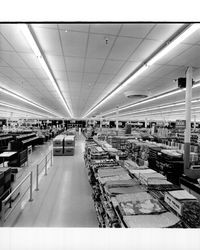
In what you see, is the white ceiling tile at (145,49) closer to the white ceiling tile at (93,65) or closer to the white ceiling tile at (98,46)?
the white ceiling tile at (98,46)

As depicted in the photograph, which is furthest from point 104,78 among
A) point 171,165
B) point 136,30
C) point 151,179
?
point 151,179

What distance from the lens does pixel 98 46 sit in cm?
407

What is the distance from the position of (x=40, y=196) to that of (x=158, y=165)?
135 inches

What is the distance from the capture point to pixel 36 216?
326 centimetres

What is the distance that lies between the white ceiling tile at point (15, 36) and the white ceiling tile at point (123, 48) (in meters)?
2.13

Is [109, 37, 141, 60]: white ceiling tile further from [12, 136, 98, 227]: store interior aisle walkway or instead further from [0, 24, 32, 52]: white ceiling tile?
[12, 136, 98, 227]: store interior aisle walkway

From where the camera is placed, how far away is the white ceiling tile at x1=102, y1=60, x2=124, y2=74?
5137 mm

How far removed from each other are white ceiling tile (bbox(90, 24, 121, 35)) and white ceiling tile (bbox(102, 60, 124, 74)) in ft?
5.31

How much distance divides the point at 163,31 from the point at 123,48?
1.06 meters

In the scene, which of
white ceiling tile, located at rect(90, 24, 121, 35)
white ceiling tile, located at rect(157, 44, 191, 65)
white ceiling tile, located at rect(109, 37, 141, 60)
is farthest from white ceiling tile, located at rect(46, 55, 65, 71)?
white ceiling tile, located at rect(157, 44, 191, 65)

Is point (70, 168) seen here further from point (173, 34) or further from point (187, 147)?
point (173, 34)

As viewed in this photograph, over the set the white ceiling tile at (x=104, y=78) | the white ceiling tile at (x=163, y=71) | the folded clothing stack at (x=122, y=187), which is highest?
the white ceiling tile at (x=163, y=71)

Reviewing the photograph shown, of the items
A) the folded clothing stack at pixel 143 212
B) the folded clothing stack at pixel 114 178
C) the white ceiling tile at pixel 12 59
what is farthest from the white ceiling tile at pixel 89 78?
the folded clothing stack at pixel 143 212

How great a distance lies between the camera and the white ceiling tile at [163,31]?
10.6 ft
